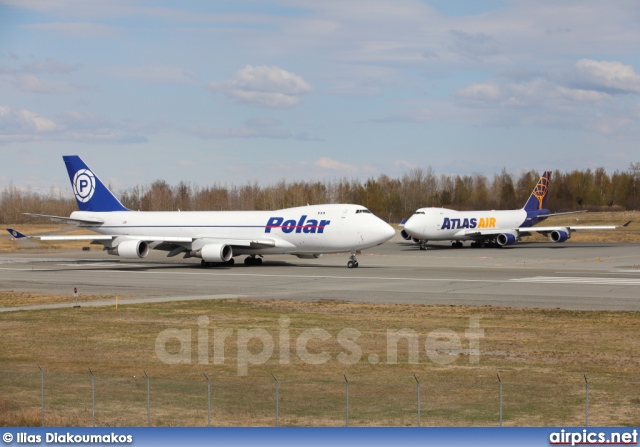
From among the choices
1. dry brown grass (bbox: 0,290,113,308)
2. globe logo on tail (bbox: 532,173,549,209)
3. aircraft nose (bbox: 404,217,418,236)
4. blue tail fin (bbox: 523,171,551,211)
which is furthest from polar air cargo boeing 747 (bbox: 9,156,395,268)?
globe logo on tail (bbox: 532,173,549,209)

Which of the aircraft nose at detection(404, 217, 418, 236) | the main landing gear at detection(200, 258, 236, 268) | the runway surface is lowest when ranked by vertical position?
the runway surface

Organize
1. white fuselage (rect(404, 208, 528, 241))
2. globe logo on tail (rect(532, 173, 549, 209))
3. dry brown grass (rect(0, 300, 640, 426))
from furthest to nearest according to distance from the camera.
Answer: globe logo on tail (rect(532, 173, 549, 209)) < white fuselage (rect(404, 208, 528, 241)) < dry brown grass (rect(0, 300, 640, 426))

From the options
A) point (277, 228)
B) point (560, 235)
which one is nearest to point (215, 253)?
point (277, 228)

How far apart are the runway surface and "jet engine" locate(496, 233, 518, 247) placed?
1114cm

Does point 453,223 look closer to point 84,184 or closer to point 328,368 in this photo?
point 84,184

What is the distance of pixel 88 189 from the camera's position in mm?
64625

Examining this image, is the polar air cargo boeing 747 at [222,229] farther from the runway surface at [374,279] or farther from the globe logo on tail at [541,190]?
the globe logo on tail at [541,190]

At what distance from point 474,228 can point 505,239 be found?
3.37 m

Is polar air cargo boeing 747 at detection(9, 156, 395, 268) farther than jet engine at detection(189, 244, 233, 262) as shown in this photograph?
No

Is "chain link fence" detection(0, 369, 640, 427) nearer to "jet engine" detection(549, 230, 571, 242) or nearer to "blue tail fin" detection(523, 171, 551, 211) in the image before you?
"jet engine" detection(549, 230, 571, 242)

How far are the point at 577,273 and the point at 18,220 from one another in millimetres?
140360

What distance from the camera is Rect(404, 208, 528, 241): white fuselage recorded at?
265 feet

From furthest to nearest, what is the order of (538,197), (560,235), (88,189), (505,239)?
1. (538,197)
2. (560,235)
3. (505,239)
4. (88,189)

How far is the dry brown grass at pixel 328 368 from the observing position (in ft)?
51.9
